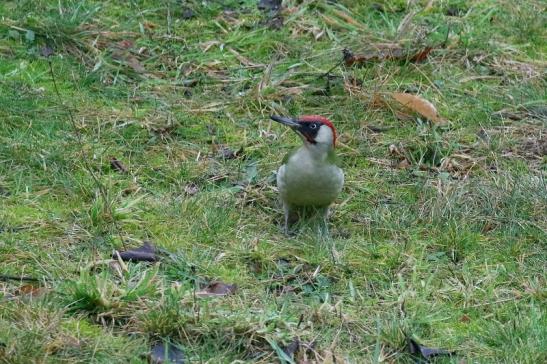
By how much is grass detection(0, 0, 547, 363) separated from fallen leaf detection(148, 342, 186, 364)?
0.13ft

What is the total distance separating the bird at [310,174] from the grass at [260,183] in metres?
0.20

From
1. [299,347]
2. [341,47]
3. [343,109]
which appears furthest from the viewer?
[341,47]

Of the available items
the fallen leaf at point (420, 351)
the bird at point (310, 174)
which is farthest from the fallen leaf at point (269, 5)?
the fallen leaf at point (420, 351)

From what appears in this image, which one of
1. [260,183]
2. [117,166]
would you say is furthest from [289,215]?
[117,166]

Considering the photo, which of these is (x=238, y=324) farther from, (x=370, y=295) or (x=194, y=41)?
(x=194, y=41)

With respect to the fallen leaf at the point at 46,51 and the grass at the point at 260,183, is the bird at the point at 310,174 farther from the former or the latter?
the fallen leaf at the point at 46,51

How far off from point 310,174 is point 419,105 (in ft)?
5.38

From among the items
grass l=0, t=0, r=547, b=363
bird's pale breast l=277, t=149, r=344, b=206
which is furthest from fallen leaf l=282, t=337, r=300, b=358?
bird's pale breast l=277, t=149, r=344, b=206

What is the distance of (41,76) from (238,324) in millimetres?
3440

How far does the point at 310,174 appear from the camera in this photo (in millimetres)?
6176

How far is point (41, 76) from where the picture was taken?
7.55m

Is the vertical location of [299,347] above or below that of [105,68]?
above

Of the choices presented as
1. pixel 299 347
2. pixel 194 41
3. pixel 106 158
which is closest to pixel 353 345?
pixel 299 347

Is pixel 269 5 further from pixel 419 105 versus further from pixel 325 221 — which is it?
pixel 325 221
